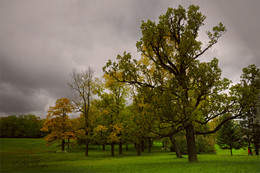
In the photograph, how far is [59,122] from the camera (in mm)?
42594

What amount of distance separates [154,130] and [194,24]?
11.2 metres

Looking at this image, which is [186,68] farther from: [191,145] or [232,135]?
[232,135]

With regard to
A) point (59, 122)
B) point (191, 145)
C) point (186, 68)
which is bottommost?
point (191, 145)

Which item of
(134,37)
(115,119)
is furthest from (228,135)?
(134,37)

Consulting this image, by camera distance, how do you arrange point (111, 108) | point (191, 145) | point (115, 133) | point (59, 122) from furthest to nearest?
1. point (59, 122)
2. point (111, 108)
3. point (115, 133)
4. point (191, 145)

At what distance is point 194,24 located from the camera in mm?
16688

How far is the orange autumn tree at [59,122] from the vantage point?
41812 mm

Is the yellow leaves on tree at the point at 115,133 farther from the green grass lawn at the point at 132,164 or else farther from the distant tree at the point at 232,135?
the distant tree at the point at 232,135

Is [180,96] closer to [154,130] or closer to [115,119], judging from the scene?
[154,130]

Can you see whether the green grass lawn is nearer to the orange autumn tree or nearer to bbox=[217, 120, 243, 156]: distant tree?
bbox=[217, 120, 243, 156]: distant tree

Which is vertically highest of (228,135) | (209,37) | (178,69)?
(209,37)

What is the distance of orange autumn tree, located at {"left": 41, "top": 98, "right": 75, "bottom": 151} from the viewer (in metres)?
41.8

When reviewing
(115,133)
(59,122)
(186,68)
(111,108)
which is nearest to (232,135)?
(115,133)

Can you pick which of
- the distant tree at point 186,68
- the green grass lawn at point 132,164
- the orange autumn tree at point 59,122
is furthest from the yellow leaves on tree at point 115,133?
the distant tree at point 186,68
